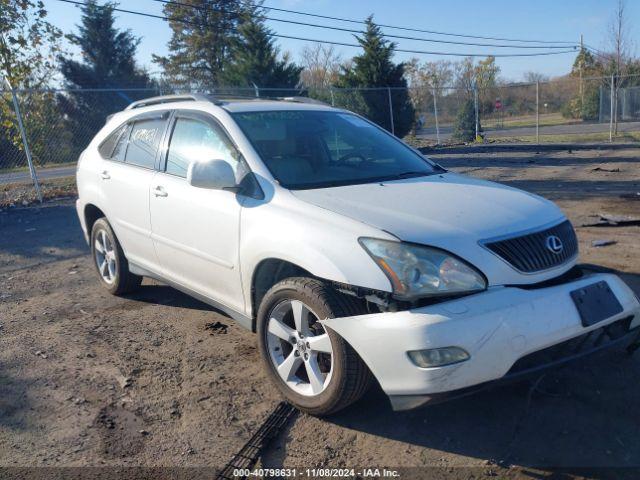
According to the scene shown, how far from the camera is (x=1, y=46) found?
48.5ft

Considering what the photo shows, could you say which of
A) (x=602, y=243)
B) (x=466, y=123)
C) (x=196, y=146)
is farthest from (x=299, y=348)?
(x=466, y=123)

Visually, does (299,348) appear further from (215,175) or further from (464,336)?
(215,175)

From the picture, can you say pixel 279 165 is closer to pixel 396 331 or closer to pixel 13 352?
pixel 396 331

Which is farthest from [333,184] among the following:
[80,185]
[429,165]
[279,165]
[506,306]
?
[80,185]

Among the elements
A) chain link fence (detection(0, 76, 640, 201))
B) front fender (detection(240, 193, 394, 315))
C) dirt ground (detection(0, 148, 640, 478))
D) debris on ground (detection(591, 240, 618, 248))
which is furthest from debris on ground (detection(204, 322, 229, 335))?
debris on ground (detection(591, 240, 618, 248))

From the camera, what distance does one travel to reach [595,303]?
3.03m

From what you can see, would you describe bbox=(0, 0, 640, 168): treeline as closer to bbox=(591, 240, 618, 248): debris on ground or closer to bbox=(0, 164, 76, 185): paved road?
bbox=(0, 164, 76, 185): paved road

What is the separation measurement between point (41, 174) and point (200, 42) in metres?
27.3

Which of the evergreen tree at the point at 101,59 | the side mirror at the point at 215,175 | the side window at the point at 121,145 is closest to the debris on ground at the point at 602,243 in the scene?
the side mirror at the point at 215,175

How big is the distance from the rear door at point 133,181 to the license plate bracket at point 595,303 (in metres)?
3.14

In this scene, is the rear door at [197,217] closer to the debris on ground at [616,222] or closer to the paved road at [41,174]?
the debris on ground at [616,222]

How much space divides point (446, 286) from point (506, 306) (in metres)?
0.29

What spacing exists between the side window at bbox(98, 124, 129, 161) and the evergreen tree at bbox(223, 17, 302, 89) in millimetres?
17372

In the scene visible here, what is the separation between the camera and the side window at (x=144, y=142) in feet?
15.6
